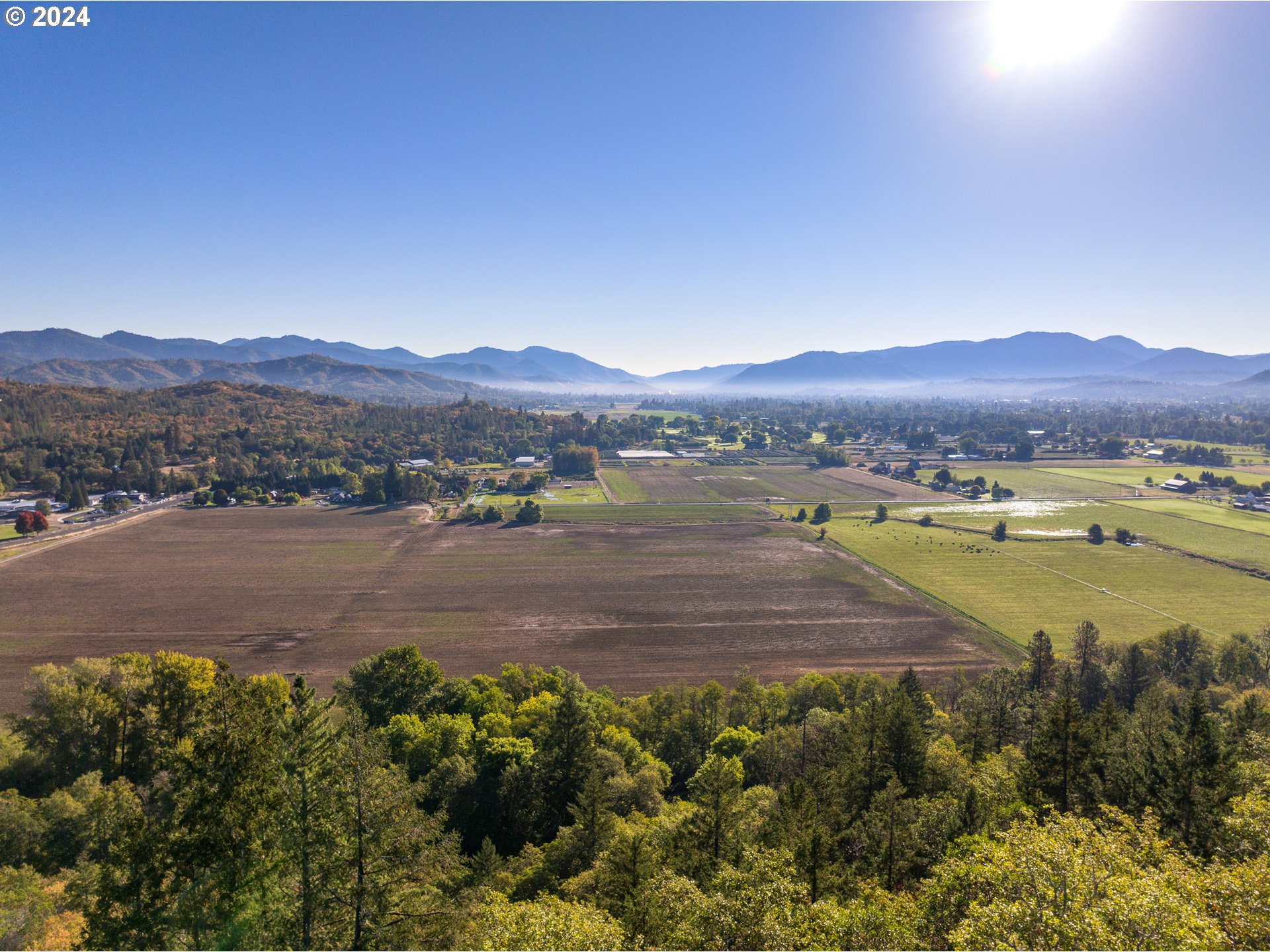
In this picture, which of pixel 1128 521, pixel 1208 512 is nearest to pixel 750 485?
pixel 1128 521

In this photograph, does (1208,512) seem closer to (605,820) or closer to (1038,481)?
(1038,481)

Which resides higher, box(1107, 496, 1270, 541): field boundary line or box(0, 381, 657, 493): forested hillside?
box(0, 381, 657, 493): forested hillside

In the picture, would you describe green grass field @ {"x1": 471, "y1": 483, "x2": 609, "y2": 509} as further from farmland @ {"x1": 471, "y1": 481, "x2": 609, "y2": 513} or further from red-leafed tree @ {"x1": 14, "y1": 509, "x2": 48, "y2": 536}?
red-leafed tree @ {"x1": 14, "y1": 509, "x2": 48, "y2": 536}

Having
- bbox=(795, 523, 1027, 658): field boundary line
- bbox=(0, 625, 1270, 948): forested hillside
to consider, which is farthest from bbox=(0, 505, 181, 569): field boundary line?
bbox=(795, 523, 1027, 658): field boundary line

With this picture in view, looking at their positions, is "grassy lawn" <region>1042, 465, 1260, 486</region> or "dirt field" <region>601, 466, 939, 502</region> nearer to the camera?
"dirt field" <region>601, 466, 939, 502</region>

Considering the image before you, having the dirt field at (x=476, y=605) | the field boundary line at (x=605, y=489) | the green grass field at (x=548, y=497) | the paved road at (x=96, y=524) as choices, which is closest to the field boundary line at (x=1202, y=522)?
the dirt field at (x=476, y=605)

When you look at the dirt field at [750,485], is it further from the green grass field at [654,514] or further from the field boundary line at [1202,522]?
the field boundary line at [1202,522]
